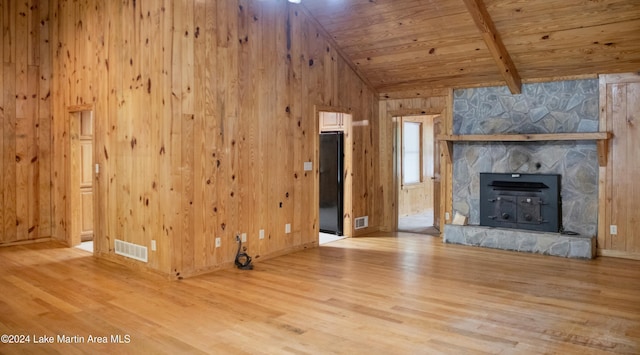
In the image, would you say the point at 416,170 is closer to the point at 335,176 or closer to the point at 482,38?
the point at 335,176

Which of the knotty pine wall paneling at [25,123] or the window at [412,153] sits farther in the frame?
the window at [412,153]

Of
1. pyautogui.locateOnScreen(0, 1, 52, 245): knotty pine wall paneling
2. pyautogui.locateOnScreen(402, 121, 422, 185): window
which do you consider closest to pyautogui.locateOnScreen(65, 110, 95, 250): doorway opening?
pyautogui.locateOnScreen(0, 1, 52, 245): knotty pine wall paneling

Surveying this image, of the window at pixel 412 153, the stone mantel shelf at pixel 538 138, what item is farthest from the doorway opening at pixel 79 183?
the window at pixel 412 153

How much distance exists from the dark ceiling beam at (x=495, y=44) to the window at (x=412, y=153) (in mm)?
3586

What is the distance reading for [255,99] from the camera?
224 inches

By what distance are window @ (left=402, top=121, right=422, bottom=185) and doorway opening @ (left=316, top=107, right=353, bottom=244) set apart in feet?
8.89

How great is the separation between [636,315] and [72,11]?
23.3 feet

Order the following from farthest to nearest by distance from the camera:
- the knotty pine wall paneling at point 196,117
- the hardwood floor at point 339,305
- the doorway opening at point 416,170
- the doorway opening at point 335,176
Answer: the doorway opening at point 416,170, the doorway opening at point 335,176, the knotty pine wall paneling at point 196,117, the hardwood floor at point 339,305

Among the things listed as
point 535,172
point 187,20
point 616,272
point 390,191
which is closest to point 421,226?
point 390,191

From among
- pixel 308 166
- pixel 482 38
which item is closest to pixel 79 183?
pixel 308 166

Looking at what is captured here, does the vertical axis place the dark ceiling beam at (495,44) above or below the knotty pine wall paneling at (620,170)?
above

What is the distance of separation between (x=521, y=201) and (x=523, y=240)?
543 millimetres

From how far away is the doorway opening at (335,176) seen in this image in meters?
7.38

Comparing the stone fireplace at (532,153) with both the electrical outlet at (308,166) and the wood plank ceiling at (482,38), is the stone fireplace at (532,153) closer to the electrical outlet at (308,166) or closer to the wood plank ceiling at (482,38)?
the wood plank ceiling at (482,38)
